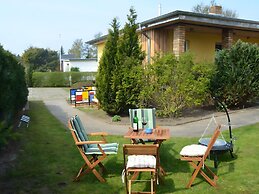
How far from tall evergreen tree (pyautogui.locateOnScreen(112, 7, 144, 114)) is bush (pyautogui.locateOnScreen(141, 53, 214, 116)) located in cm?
46

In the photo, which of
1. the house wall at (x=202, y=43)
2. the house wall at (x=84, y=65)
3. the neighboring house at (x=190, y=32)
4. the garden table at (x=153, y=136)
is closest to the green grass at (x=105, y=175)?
the garden table at (x=153, y=136)

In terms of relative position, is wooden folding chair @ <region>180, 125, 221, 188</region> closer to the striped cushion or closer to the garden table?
the garden table

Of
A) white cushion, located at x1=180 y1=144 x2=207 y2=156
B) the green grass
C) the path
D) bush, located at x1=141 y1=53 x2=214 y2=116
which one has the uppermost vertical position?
bush, located at x1=141 y1=53 x2=214 y2=116

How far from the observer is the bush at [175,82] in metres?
10.9

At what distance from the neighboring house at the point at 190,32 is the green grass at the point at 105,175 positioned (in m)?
5.75

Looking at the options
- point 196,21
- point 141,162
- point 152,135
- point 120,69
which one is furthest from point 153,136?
point 196,21

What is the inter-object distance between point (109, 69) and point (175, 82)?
2.78m

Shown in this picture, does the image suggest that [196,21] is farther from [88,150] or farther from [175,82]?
[88,150]

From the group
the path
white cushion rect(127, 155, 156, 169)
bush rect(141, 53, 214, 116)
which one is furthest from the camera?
bush rect(141, 53, 214, 116)

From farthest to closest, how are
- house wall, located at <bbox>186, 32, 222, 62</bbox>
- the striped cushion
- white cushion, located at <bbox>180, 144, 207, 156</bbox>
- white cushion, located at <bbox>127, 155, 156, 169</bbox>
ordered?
house wall, located at <bbox>186, 32, 222, 62</bbox>, the striped cushion, white cushion, located at <bbox>180, 144, 207, 156</bbox>, white cushion, located at <bbox>127, 155, 156, 169</bbox>

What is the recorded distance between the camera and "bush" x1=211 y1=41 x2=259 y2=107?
12141 millimetres

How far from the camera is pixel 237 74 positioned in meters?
12.2

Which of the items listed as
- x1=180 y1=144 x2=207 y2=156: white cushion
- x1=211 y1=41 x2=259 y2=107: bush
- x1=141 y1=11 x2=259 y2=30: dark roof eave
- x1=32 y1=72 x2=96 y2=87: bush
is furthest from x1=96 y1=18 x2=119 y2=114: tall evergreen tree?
x1=32 y1=72 x2=96 y2=87: bush

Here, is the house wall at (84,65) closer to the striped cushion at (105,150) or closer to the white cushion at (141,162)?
the striped cushion at (105,150)
